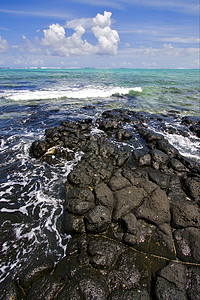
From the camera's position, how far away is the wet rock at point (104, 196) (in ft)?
16.9

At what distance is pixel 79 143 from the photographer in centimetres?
967

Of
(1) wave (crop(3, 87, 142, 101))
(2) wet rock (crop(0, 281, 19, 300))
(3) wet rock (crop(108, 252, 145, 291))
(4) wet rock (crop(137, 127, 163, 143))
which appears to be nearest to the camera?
(2) wet rock (crop(0, 281, 19, 300))

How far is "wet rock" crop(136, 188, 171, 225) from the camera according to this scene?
4910 mm

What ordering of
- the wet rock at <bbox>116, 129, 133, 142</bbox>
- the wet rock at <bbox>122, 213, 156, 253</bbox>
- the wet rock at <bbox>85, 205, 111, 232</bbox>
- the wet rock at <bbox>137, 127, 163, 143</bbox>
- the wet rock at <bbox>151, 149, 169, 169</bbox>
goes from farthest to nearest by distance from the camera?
1. the wet rock at <bbox>116, 129, 133, 142</bbox>
2. the wet rock at <bbox>137, 127, 163, 143</bbox>
3. the wet rock at <bbox>151, 149, 169, 169</bbox>
4. the wet rock at <bbox>85, 205, 111, 232</bbox>
5. the wet rock at <bbox>122, 213, 156, 253</bbox>

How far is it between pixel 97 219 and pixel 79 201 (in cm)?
80

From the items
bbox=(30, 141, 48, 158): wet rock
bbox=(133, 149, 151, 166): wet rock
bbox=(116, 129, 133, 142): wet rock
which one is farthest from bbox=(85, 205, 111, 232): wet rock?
bbox=(116, 129, 133, 142): wet rock


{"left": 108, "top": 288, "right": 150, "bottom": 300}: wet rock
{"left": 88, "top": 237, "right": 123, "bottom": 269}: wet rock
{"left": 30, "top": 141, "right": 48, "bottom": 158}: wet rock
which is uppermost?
{"left": 30, "top": 141, "right": 48, "bottom": 158}: wet rock

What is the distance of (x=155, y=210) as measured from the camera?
5062 millimetres

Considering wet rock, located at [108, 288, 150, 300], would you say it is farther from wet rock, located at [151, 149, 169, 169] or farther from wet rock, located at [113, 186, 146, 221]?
wet rock, located at [151, 149, 169, 169]

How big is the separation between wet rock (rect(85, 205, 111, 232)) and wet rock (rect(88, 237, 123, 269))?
0.97 ft

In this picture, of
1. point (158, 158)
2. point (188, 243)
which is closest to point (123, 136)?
point (158, 158)

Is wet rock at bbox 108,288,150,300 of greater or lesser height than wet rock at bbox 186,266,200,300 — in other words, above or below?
above

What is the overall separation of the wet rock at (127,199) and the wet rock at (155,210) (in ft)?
0.69

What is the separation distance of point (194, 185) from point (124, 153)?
3240 mm
